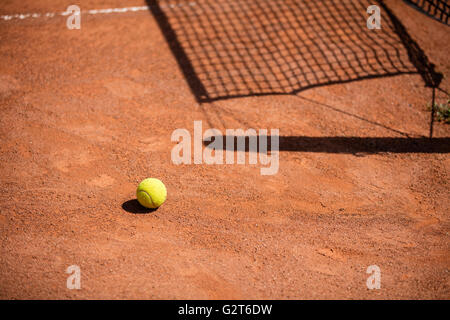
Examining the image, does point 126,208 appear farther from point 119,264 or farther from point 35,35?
point 35,35

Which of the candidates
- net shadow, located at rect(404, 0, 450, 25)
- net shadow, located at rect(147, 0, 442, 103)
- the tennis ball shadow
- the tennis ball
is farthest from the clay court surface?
net shadow, located at rect(404, 0, 450, 25)

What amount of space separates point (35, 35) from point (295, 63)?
224 inches

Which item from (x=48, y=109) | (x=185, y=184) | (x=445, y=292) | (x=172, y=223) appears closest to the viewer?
(x=445, y=292)

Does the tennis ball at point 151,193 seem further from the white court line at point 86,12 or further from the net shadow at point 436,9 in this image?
the net shadow at point 436,9

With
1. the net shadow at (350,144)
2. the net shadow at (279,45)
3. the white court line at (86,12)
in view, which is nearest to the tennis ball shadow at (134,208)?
the net shadow at (350,144)

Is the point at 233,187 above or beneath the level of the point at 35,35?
beneath

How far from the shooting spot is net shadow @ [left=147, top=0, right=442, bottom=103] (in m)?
7.75

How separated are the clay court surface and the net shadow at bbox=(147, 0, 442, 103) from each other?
0.34m

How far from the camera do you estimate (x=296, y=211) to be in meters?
5.34

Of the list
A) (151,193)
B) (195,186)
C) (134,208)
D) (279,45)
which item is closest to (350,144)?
(195,186)

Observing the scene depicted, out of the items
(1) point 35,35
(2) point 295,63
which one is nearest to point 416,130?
(2) point 295,63

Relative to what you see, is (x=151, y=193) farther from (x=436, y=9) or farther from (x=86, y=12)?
(x=436, y=9)

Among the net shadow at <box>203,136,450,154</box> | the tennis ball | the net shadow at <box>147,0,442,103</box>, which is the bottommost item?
the net shadow at <box>203,136,450,154</box>

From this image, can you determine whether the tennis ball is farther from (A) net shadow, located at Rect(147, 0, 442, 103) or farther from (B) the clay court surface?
(A) net shadow, located at Rect(147, 0, 442, 103)
